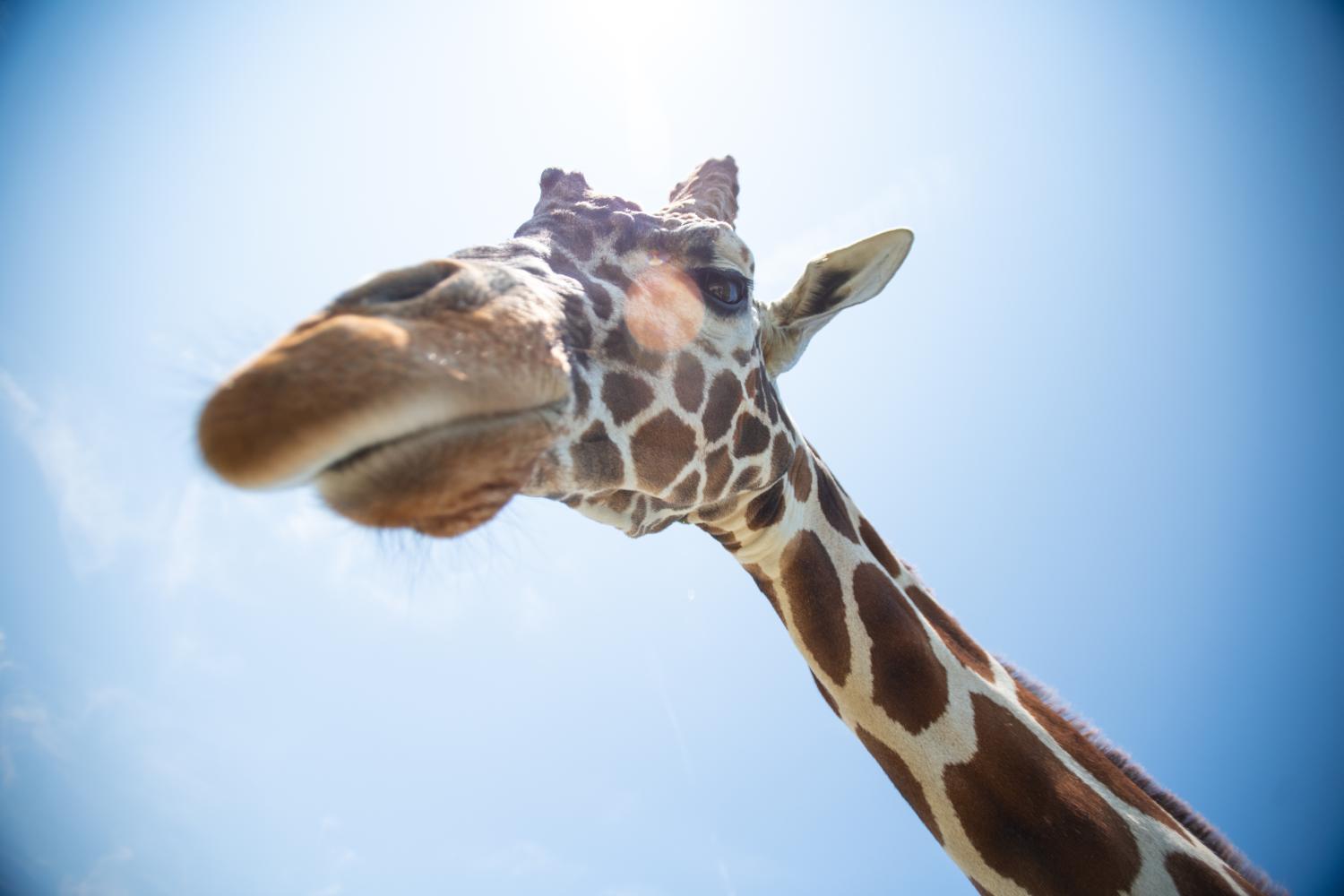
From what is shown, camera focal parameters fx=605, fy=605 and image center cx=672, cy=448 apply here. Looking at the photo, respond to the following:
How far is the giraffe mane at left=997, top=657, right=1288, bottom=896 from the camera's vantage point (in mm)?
3164

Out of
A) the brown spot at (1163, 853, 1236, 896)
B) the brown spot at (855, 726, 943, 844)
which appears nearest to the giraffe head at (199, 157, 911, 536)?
the brown spot at (855, 726, 943, 844)

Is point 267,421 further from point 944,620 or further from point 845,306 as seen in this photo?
point 944,620

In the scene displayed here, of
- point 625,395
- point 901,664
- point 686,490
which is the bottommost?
point 901,664

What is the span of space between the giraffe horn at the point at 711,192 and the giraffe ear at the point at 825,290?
2.43 feet

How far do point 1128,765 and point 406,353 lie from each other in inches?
173

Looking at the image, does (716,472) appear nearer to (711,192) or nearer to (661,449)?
(661,449)

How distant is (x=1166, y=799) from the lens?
11.4ft

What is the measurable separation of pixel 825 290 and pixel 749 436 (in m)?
1.07

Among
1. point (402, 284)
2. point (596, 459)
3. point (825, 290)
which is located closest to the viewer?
point (402, 284)

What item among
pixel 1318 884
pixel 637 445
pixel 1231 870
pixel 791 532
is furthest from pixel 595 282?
pixel 1318 884

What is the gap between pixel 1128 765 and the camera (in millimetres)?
3506

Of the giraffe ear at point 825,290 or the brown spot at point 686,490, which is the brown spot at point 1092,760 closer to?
the brown spot at point 686,490

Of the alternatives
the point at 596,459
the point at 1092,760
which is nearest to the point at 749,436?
the point at 596,459

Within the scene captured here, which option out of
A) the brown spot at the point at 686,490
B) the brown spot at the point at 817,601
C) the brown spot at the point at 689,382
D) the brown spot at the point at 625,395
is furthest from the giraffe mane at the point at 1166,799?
the brown spot at the point at 625,395
